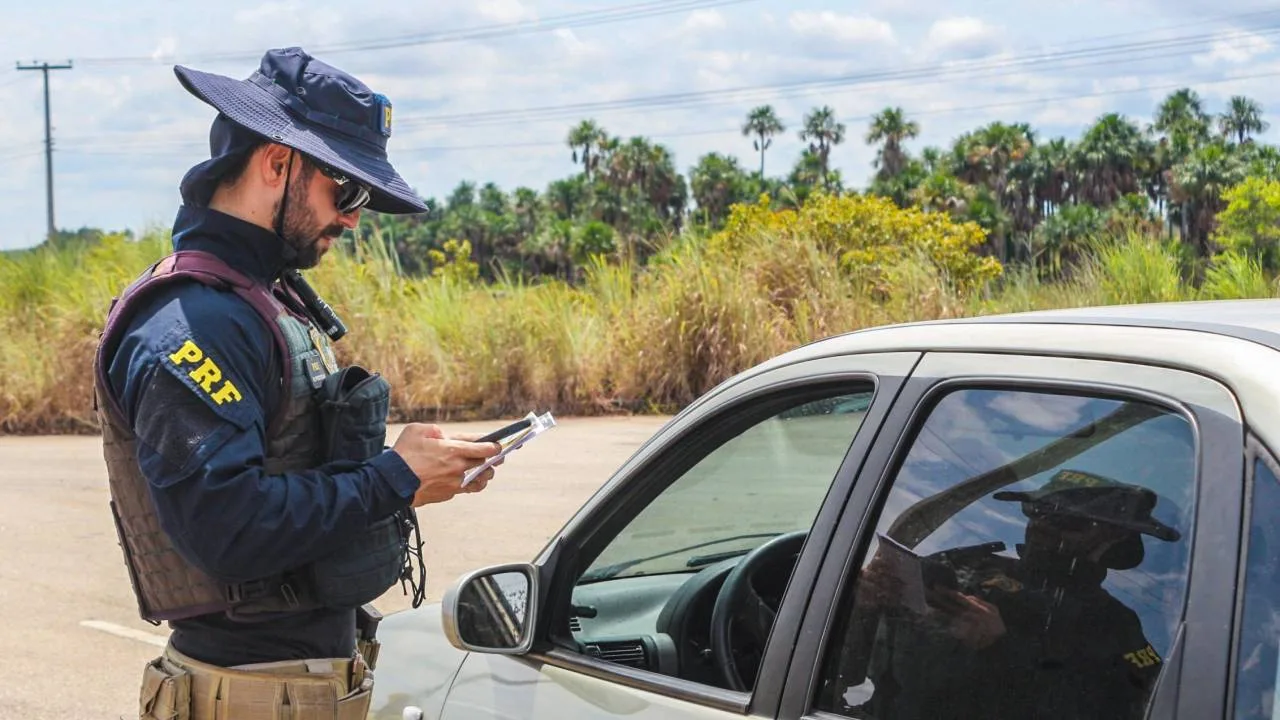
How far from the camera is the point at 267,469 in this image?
8.74 ft

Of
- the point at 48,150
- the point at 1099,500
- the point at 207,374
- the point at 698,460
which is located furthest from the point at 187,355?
the point at 48,150

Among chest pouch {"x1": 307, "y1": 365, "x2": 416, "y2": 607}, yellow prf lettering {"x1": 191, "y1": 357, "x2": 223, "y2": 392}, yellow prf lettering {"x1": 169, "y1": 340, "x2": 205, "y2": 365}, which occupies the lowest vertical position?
chest pouch {"x1": 307, "y1": 365, "x2": 416, "y2": 607}

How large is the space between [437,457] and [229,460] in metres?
0.39

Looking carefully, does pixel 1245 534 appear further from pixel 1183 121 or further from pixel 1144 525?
pixel 1183 121

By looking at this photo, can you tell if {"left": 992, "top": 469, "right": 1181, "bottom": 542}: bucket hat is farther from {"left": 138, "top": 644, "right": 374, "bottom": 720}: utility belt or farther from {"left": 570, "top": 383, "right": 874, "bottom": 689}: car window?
{"left": 138, "top": 644, "right": 374, "bottom": 720}: utility belt

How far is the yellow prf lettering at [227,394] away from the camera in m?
2.49

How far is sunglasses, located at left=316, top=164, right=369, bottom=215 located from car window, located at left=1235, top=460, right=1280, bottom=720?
1.78m

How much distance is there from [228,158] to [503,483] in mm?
8487

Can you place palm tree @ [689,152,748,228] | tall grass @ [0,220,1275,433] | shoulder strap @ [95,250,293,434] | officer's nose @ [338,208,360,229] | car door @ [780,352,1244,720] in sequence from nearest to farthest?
car door @ [780,352,1244,720]
shoulder strap @ [95,250,293,434]
officer's nose @ [338,208,360,229]
tall grass @ [0,220,1275,433]
palm tree @ [689,152,748,228]

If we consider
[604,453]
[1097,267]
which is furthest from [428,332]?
[1097,267]

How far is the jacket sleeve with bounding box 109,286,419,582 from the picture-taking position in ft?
8.11

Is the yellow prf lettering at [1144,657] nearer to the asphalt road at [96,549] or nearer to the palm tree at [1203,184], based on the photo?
the asphalt road at [96,549]

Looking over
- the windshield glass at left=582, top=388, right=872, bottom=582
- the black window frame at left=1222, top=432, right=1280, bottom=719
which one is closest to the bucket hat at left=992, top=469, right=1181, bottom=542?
the black window frame at left=1222, top=432, right=1280, bottom=719

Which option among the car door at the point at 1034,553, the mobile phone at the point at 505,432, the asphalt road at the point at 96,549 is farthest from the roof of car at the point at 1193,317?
the asphalt road at the point at 96,549
